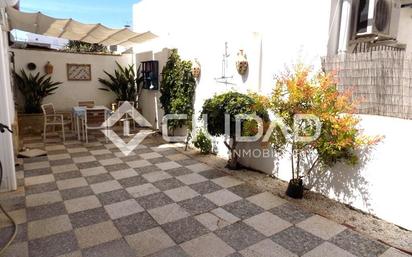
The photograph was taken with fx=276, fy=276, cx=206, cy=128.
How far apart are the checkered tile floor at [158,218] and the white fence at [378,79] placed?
1.44 meters

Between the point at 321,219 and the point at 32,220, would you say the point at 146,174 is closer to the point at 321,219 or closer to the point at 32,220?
the point at 32,220

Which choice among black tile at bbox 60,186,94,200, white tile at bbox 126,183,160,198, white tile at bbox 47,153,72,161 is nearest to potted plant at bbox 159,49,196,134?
white tile at bbox 47,153,72,161

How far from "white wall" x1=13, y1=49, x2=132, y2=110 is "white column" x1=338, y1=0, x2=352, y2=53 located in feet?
24.0

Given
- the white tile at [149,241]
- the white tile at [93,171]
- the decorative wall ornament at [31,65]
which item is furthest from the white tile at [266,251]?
the decorative wall ornament at [31,65]

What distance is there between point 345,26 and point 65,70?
7955mm

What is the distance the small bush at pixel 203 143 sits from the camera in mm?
5730

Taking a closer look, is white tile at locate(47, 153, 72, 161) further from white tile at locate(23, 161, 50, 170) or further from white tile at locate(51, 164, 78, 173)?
white tile at locate(51, 164, 78, 173)

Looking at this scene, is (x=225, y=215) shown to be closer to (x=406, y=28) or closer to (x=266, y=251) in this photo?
(x=266, y=251)

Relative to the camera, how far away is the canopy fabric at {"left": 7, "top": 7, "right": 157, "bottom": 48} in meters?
5.43

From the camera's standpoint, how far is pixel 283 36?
13.4 feet

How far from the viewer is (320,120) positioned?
3340mm

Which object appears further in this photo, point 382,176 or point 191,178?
point 191,178

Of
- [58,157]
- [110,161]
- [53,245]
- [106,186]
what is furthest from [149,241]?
[58,157]

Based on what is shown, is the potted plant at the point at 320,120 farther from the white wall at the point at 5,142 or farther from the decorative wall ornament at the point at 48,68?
the decorative wall ornament at the point at 48,68
